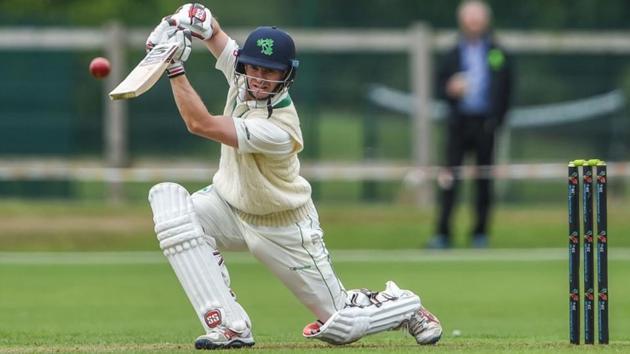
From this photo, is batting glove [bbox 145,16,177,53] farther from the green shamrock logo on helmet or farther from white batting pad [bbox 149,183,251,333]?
white batting pad [bbox 149,183,251,333]

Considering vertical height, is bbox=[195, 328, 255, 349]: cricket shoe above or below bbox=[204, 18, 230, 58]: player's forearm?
below

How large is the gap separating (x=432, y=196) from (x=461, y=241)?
7.40 ft

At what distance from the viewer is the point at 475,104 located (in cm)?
1423

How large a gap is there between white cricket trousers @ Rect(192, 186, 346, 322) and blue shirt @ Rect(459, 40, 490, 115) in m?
7.24

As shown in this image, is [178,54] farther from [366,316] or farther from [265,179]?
[366,316]

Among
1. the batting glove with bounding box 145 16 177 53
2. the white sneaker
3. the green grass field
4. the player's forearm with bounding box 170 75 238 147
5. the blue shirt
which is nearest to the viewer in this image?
the player's forearm with bounding box 170 75 238 147

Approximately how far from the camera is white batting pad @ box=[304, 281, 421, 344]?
23.1 ft

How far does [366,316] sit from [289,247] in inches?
18.8

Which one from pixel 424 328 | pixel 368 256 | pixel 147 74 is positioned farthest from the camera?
pixel 368 256

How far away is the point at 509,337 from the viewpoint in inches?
308

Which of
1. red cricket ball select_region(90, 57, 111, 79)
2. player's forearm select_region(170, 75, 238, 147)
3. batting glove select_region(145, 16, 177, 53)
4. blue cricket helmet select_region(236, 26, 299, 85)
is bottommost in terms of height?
player's forearm select_region(170, 75, 238, 147)

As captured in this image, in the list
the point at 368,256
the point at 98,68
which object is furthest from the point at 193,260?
the point at 368,256

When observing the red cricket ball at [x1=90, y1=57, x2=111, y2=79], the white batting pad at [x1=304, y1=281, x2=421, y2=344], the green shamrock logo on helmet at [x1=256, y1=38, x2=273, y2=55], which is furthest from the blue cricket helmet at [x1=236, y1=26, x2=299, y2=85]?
the white batting pad at [x1=304, y1=281, x2=421, y2=344]

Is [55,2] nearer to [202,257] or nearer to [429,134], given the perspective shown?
[429,134]
